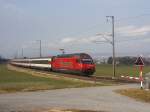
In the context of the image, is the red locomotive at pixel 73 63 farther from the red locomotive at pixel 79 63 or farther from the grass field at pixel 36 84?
A: the grass field at pixel 36 84

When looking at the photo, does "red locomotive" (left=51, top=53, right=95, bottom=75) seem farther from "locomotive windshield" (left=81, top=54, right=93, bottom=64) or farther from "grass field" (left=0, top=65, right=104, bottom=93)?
"grass field" (left=0, top=65, right=104, bottom=93)

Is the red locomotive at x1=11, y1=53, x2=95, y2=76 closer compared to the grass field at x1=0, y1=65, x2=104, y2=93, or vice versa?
the grass field at x1=0, y1=65, x2=104, y2=93

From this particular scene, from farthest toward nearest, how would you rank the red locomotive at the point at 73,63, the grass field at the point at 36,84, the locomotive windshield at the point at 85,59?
the red locomotive at the point at 73,63
the locomotive windshield at the point at 85,59
the grass field at the point at 36,84

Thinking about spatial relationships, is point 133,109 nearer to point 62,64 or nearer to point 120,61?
point 62,64

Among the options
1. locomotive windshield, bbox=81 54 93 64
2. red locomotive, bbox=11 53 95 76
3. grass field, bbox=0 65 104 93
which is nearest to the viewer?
grass field, bbox=0 65 104 93

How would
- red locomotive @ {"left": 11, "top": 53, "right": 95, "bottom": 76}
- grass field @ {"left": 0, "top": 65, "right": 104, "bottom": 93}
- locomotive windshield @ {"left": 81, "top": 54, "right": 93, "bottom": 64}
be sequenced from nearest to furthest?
1. grass field @ {"left": 0, "top": 65, "right": 104, "bottom": 93}
2. locomotive windshield @ {"left": 81, "top": 54, "right": 93, "bottom": 64}
3. red locomotive @ {"left": 11, "top": 53, "right": 95, "bottom": 76}

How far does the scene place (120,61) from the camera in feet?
536

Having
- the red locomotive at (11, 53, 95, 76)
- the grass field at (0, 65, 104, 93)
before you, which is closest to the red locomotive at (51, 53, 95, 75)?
the red locomotive at (11, 53, 95, 76)

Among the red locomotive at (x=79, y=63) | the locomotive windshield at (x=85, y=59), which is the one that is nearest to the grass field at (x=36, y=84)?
the red locomotive at (x=79, y=63)

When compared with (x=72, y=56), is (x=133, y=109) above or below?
below

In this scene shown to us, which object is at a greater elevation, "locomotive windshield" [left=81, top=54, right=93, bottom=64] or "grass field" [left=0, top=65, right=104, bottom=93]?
"locomotive windshield" [left=81, top=54, right=93, bottom=64]

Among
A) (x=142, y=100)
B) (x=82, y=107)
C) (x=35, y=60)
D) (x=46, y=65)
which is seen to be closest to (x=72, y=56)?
(x=46, y=65)

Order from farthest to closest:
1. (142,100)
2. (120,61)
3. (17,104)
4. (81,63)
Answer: (120,61), (81,63), (142,100), (17,104)

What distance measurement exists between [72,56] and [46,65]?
59.7ft
